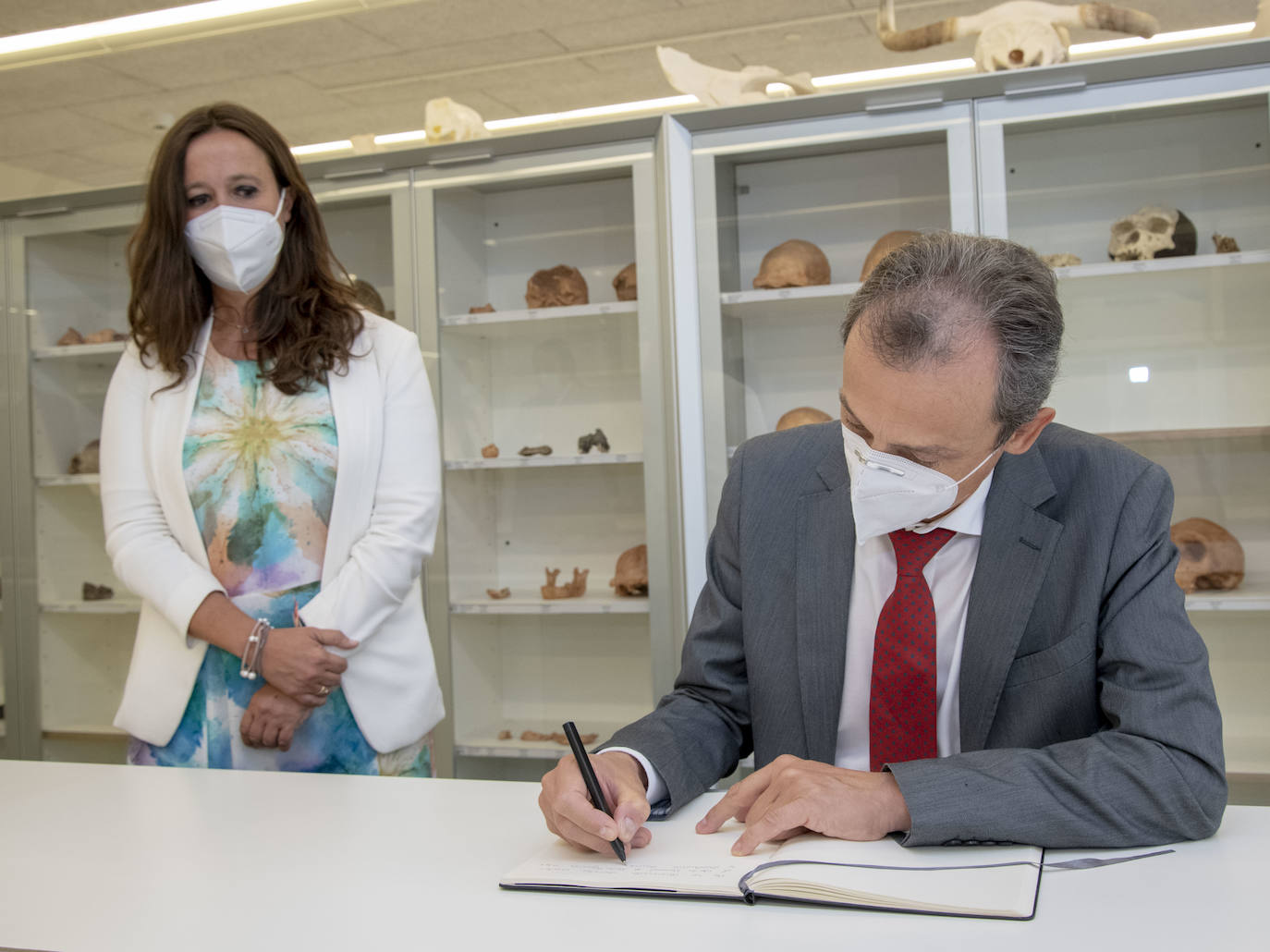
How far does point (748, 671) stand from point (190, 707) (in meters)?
0.93

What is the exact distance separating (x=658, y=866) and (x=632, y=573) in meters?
2.18

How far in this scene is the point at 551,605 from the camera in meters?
3.23

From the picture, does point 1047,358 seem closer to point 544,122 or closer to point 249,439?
point 249,439

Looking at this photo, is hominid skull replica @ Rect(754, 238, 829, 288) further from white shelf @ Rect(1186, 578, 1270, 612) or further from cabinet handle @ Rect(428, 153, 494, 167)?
white shelf @ Rect(1186, 578, 1270, 612)

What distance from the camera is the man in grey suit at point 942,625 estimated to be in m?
1.04

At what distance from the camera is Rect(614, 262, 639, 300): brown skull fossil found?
3271 millimetres

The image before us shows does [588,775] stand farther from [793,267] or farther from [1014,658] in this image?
[793,267]

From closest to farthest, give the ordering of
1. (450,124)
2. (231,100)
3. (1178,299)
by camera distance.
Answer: (1178,299) → (450,124) → (231,100)

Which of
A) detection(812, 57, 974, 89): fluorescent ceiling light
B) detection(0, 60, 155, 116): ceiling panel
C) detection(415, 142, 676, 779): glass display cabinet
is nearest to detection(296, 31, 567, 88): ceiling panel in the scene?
detection(0, 60, 155, 116): ceiling panel

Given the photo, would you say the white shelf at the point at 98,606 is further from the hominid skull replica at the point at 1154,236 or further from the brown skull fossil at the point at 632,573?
the hominid skull replica at the point at 1154,236

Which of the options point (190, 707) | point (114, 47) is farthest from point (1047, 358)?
point (114, 47)

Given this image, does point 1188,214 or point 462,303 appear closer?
point 1188,214

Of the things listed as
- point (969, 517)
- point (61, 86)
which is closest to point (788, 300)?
point (969, 517)

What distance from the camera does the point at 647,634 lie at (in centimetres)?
332
